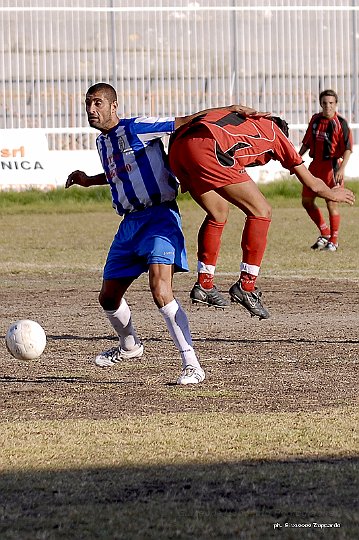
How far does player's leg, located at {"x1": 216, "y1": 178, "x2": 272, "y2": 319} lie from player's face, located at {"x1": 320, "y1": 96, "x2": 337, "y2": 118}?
10.0 meters

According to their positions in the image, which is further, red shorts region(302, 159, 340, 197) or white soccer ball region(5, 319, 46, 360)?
red shorts region(302, 159, 340, 197)

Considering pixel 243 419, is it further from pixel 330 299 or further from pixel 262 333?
pixel 330 299

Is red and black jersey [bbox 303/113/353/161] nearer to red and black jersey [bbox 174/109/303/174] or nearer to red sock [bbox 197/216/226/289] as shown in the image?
red sock [bbox 197/216/226/289]

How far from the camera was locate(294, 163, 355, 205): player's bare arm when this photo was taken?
7980mm

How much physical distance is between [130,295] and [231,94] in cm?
1959

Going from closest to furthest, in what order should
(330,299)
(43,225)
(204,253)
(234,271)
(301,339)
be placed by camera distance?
(204,253)
(301,339)
(330,299)
(234,271)
(43,225)

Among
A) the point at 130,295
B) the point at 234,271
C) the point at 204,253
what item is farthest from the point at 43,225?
the point at 204,253

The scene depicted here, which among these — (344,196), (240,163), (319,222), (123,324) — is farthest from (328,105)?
(123,324)

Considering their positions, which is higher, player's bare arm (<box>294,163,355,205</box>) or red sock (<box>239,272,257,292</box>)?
player's bare arm (<box>294,163,355,205</box>)

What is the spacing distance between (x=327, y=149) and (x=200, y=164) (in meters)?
10.8

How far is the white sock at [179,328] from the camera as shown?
768 centimetres

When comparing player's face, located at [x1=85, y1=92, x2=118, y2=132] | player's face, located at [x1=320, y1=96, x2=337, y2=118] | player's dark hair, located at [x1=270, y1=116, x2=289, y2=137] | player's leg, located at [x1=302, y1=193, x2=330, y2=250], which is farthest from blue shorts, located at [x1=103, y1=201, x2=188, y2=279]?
player's face, located at [x1=320, y1=96, x2=337, y2=118]

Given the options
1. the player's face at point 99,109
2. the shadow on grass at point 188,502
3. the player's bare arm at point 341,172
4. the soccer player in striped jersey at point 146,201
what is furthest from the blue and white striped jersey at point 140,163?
the player's bare arm at point 341,172

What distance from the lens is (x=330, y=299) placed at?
42.1 ft
